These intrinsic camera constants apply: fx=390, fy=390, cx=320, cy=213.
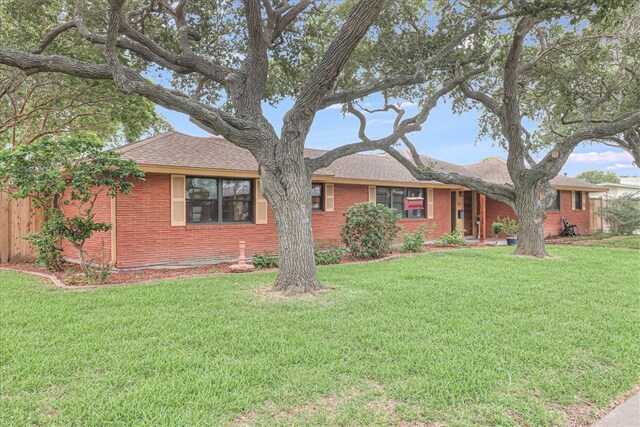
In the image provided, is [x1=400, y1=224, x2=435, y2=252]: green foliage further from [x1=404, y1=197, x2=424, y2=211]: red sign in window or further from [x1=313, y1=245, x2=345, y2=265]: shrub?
[x1=313, y1=245, x2=345, y2=265]: shrub

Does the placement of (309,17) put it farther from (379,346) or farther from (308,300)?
(379,346)

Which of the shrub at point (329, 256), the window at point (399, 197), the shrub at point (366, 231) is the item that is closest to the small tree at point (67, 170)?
the shrub at point (329, 256)

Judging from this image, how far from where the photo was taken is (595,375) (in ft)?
10.9

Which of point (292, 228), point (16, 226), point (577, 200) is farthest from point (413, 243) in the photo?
point (577, 200)

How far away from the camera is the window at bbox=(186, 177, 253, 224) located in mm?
10789

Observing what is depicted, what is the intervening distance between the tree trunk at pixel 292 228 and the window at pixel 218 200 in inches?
195

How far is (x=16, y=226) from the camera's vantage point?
10.5 meters

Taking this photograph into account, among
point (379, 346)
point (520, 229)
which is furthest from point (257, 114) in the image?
point (520, 229)

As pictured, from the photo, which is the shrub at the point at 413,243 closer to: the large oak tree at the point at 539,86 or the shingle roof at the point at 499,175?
the large oak tree at the point at 539,86

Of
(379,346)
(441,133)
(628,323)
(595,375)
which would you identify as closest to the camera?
(595,375)

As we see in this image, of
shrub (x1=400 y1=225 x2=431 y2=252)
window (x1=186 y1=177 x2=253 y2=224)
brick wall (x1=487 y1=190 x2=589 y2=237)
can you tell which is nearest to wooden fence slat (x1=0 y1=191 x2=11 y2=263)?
window (x1=186 y1=177 x2=253 y2=224)

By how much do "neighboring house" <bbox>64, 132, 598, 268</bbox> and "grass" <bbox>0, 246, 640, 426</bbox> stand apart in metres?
3.27

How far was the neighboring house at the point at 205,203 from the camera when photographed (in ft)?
32.0

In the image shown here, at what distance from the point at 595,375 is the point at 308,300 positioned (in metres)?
3.58
